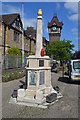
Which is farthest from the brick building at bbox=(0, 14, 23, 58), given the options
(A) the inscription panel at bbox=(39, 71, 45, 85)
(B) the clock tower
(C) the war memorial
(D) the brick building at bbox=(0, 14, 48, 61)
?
(B) the clock tower

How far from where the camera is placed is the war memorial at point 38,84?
6641mm

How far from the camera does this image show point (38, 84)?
7.35 meters

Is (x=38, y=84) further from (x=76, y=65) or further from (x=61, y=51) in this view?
(x=61, y=51)

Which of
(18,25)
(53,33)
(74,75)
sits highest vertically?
(53,33)

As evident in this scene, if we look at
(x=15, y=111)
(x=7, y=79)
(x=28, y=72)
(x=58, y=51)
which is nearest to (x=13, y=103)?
(x=15, y=111)

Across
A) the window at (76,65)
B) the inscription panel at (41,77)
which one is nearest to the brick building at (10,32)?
the window at (76,65)

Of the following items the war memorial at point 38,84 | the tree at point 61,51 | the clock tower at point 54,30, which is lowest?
the war memorial at point 38,84

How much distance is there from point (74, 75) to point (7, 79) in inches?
215

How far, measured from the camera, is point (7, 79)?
12.5 metres

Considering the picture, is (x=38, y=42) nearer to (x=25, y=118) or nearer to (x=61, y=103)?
(x=61, y=103)

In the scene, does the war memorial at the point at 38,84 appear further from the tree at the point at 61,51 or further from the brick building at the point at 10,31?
the tree at the point at 61,51

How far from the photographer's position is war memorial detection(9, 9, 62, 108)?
664cm

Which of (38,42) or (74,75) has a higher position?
(38,42)

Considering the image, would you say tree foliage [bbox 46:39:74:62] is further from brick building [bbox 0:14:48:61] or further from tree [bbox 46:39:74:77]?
brick building [bbox 0:14:48:61]
